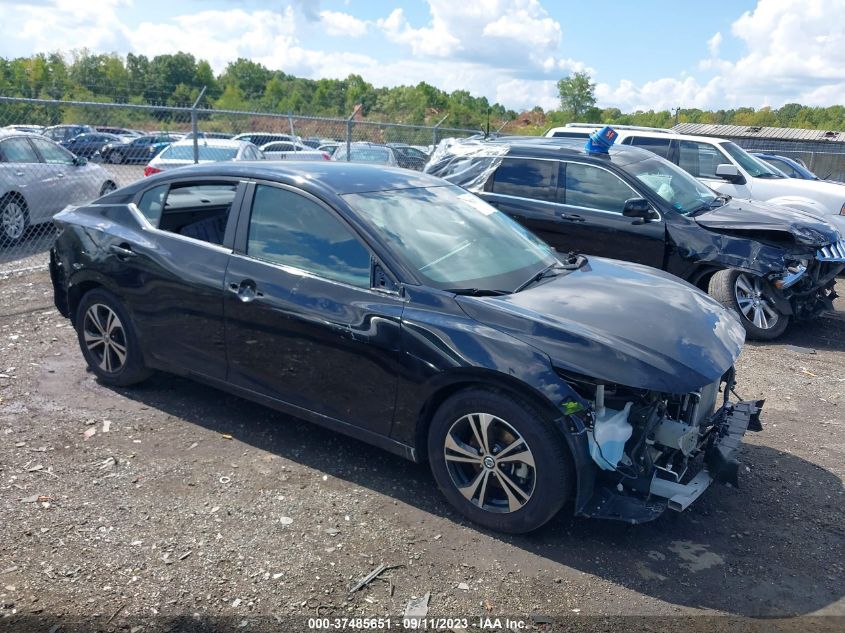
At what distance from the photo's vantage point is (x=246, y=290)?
14.2 feet

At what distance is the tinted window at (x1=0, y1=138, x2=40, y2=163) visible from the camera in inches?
393

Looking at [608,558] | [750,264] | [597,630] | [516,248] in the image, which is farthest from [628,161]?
[597,630]

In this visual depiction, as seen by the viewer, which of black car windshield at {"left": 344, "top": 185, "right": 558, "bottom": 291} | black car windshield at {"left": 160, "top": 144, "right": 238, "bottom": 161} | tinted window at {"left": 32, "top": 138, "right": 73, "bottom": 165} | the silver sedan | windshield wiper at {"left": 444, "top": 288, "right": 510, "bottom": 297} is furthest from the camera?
black car windshield at {"left": 160, "top": 144, "right": 238, "bottom": 161}

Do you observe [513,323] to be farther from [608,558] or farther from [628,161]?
[628,161]

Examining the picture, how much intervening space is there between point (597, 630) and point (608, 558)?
55 cm

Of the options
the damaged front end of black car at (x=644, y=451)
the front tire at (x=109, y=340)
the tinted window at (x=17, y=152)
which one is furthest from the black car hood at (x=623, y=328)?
the tinted window at (x=17, y=152)

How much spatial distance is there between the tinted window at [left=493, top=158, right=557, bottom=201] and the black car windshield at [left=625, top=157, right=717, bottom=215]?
2.65 feet

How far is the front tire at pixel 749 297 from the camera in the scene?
282 inches

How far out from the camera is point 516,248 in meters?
4.61

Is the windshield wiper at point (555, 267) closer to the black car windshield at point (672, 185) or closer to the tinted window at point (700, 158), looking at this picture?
the black car windshield at point (672, 185)

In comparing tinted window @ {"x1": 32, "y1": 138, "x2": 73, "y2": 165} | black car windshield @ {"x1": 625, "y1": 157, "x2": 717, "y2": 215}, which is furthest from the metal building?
tinted window @ {"x1": 32, "y1": 138, "x2": 73, "y2": 165}

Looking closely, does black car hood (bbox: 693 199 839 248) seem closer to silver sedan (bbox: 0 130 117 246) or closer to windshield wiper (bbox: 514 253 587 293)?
windshield wiper (bbox: 514 253 587 293)

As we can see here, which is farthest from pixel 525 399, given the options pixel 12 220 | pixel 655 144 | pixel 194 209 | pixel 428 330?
pixel 655 144

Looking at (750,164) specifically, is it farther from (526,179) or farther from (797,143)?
(797,143)
